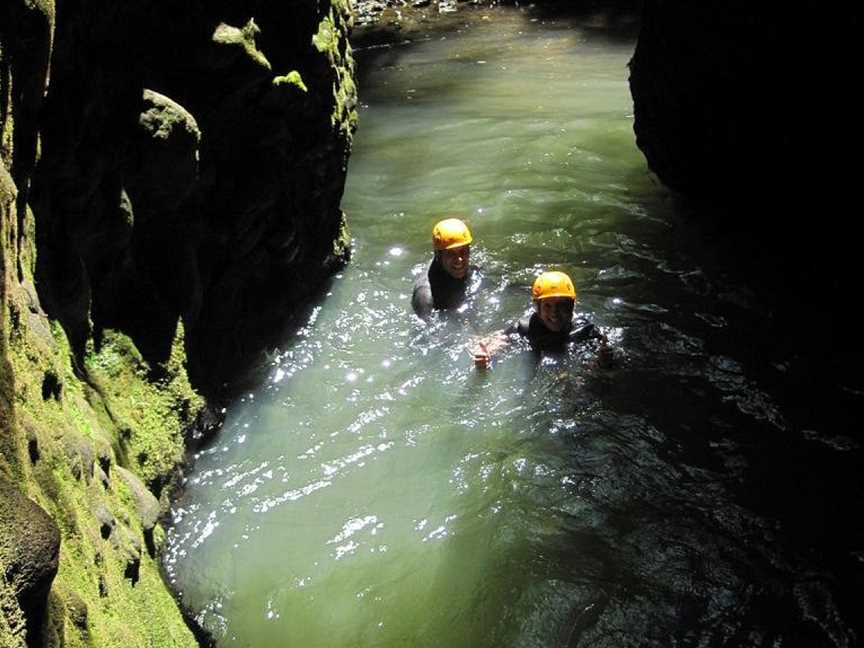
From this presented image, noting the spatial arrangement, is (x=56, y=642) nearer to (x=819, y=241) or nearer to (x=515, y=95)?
(x=819, y=241)

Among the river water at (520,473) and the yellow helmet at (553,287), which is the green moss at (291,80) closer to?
the river water at (520,473)

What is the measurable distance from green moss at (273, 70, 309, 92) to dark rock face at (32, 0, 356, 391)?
0.01 meters

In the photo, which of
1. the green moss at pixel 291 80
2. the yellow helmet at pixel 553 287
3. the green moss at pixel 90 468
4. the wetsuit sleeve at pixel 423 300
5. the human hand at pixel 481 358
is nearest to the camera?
the green moss at pixel 90 468

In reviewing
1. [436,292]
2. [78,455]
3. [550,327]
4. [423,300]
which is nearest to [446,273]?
[436,292]

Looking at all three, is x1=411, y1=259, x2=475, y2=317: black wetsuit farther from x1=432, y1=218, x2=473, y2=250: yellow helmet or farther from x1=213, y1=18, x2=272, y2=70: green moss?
x1=213, y1=18, x2=272, y2=70: green moss

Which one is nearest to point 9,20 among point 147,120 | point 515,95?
point 147,120

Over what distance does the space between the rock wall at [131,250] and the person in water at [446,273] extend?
3.88 feet

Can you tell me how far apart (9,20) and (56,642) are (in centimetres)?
219

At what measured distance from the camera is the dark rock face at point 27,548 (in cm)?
183

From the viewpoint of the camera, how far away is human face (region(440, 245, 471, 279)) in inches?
269

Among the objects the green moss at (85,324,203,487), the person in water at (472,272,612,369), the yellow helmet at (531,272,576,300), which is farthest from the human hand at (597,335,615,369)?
the green moss at (85,324,203,487)

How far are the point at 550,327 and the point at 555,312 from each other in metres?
0.15

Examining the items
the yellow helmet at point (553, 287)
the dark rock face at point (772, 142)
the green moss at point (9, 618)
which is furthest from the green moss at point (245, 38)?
the dark rock face at point (772, 142)

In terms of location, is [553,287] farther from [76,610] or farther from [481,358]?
[76,610]
